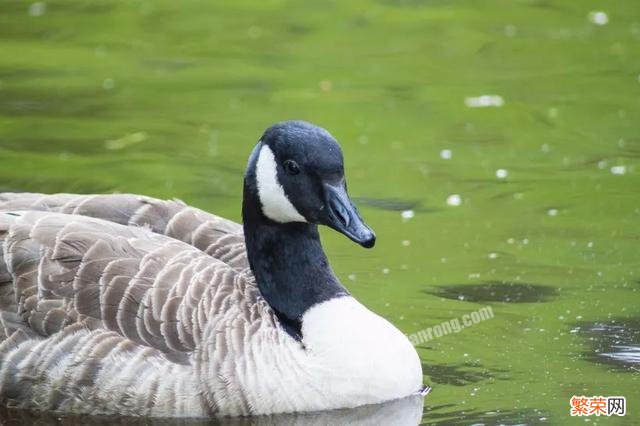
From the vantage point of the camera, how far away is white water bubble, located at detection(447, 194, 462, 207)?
14.6m

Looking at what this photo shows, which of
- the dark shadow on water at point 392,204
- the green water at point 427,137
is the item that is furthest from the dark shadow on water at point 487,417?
the dark shadow on water at point 392,204

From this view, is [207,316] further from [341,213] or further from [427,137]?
[427,137]

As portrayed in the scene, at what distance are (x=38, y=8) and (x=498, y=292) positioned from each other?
40.4 feet

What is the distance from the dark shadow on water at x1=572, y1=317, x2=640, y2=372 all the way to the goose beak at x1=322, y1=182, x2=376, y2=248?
2219 mm

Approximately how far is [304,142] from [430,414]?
2043 millimetres

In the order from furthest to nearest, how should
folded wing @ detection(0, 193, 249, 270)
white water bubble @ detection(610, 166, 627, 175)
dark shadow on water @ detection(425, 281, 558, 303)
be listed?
white water bubble @ detection(610, 166, 627, 175) → dark shadow on water @ detection(425, 281, 558, 303) → folded wing @ detection(0, 193, 249, 270)

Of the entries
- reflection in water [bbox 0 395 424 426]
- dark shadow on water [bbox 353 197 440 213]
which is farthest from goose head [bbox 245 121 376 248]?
dark shadow on water [bbox 353 197 440 213]

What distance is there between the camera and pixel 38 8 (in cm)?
2267

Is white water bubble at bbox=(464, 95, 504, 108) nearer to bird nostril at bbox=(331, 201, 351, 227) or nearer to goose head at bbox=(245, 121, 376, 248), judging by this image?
goose head at bbox=(245, 121, 376, 248)

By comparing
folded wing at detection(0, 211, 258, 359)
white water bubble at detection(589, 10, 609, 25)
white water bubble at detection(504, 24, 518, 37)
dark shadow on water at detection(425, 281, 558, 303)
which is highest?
folded wing at detection(0, 211, 258, 359)

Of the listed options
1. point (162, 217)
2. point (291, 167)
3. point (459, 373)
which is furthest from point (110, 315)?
point (459, 373)

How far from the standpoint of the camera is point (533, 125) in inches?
676

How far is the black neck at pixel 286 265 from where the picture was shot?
34.6 ft

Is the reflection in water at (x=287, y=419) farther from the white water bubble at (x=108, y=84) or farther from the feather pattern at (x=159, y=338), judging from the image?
the white water bubble at (x=108, y=84)
